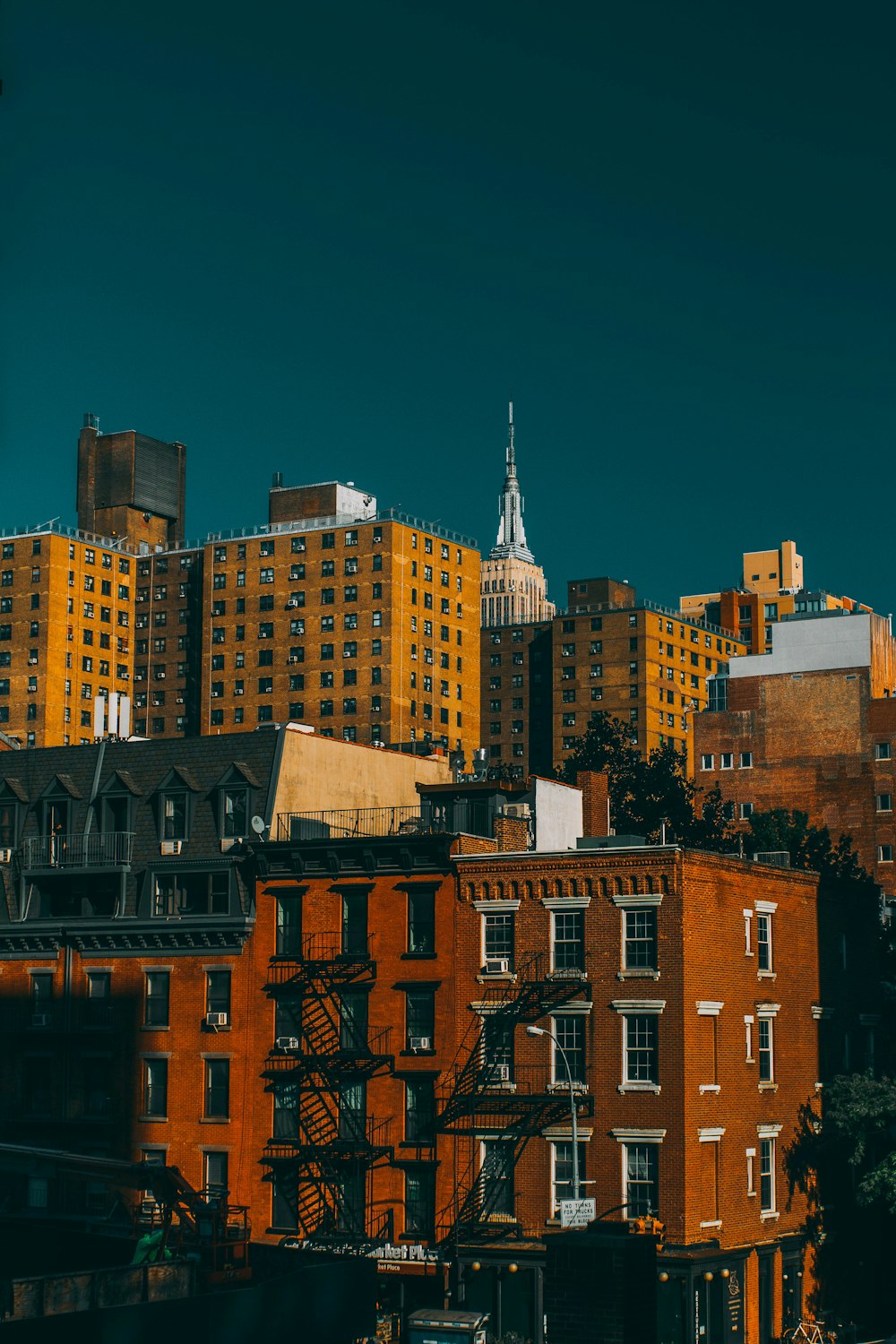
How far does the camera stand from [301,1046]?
70375 mm

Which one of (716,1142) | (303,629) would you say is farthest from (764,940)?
(303,629)

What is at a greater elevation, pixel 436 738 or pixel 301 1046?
pixel 436 738

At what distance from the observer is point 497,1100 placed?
219 ft

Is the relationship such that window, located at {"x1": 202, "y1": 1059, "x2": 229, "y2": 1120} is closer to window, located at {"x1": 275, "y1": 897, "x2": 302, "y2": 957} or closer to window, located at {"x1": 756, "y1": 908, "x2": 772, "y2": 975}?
window, located at {"x1": 275, "y1": 897, "x2": 302, "y2": 957}

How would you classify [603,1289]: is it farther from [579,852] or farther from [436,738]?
[436,738]

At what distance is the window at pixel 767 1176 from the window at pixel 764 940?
5.92 metres

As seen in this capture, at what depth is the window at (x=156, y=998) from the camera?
73000 mm

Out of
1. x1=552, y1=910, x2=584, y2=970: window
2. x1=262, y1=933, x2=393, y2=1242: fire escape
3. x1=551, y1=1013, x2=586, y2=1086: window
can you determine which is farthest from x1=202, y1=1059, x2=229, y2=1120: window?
x1=552, y1=910, x2=584, y2=970: window

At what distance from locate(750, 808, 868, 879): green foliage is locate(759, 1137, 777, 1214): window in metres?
39.0

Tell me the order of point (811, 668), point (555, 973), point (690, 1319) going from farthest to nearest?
1. point (811, 668)
2. point (555, 973)
3. point (690, 1319)

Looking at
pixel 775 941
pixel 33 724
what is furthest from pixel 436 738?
pixel 775 941

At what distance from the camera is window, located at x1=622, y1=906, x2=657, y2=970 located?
6588cm

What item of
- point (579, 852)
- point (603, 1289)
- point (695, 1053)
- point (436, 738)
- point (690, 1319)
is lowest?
point (690, 1319)

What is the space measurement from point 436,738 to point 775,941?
115 metres
